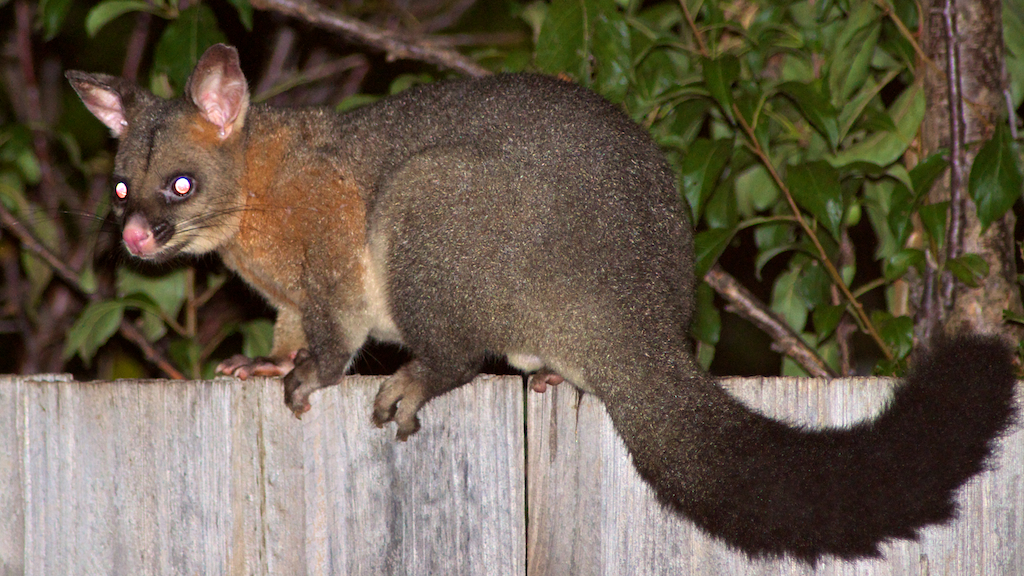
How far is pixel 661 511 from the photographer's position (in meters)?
2.33

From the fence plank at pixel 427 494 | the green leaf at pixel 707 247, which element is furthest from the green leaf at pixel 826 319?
the fence plank at pixel 427 494

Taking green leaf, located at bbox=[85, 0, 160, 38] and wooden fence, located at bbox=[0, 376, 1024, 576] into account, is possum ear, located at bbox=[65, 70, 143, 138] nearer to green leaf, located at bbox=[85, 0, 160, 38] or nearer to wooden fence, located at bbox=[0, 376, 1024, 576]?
green leaf, located at bbox=[85, 0, 160, 38]

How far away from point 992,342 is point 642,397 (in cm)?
80

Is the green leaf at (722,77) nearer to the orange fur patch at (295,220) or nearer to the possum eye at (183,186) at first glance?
the orange fur patch at (295,220)

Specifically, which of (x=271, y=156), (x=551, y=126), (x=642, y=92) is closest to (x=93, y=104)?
(x=271, y=156)

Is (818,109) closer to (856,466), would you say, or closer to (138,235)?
(856,466)

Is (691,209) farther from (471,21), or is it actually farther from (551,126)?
(471,21)

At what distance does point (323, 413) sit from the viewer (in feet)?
7.98

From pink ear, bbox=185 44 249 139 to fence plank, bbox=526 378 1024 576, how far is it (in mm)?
1648

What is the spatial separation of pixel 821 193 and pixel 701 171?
0.40 m

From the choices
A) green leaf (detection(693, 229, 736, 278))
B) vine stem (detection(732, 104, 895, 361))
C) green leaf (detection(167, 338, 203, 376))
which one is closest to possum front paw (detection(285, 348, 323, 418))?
green leaf (detection(167, 338, 203, 376))

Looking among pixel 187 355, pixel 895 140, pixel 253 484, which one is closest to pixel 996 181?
pixel 895 140

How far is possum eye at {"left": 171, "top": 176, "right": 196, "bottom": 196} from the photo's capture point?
10.9 ft

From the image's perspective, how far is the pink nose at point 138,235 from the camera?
10.3 ft
